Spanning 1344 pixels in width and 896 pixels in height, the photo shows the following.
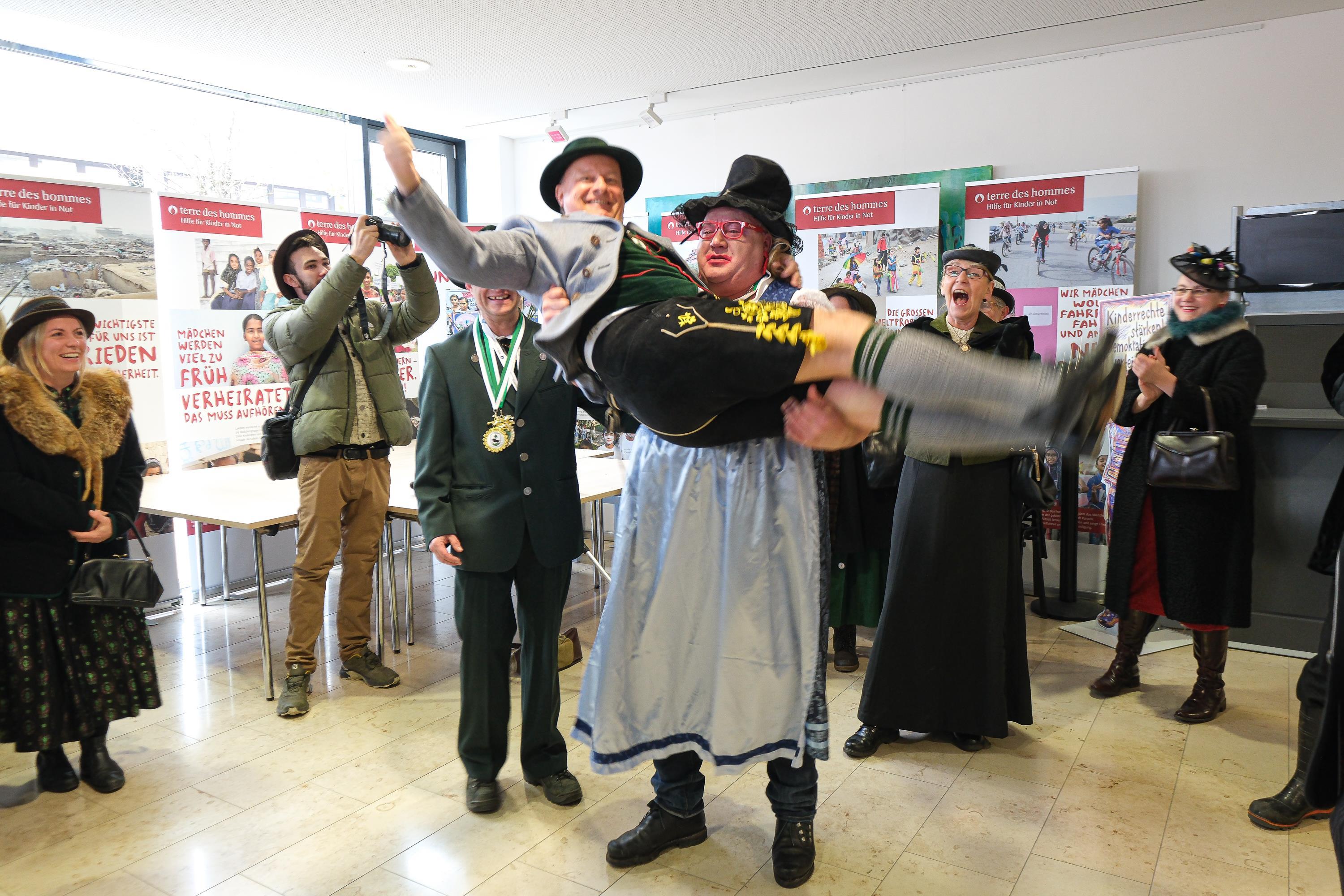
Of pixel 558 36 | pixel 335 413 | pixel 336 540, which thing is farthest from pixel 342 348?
pixel 558 36

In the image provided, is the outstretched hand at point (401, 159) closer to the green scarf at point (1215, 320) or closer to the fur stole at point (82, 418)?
the fur stole at point (82, 418)

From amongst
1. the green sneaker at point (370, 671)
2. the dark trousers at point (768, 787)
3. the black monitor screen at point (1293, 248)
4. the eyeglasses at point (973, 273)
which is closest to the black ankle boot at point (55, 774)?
the green sneaker at point (370, 671)

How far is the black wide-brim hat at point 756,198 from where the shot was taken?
82.0 inches

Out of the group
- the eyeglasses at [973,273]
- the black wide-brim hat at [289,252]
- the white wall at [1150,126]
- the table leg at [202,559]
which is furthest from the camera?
the table leg at [202,559]

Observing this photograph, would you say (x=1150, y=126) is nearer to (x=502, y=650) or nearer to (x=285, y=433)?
(x=502, y=650)

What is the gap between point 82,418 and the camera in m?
2.79

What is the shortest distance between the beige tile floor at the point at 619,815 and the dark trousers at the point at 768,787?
169mm

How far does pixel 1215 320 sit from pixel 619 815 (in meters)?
2.73

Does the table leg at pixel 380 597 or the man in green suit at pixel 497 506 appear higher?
the man in green suit at pixel 497 506

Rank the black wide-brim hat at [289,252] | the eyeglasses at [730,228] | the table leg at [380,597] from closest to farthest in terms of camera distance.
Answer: the eyeglasses at [730,228], the black wide-brim hat at [289,252], the table leg at [380,597]

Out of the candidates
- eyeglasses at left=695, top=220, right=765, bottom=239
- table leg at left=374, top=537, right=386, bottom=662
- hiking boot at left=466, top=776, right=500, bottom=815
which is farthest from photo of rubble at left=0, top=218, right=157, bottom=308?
eyeglasses at left=695, top=220, right=765, bottom=239

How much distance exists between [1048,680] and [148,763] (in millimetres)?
3526

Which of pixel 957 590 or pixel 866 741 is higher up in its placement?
pixel 957 590

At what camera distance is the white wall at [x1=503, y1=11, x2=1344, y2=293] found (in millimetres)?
4617
